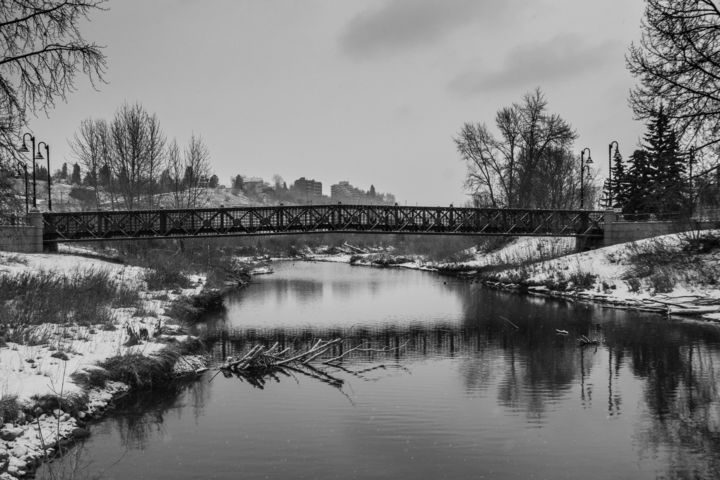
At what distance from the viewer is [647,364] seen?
16.8 metres

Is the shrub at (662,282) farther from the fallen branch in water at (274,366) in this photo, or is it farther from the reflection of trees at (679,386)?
the fallen branch in water at (274,366)

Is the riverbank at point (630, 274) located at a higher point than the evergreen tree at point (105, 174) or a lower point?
lower

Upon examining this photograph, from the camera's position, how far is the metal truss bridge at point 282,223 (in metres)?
38.1

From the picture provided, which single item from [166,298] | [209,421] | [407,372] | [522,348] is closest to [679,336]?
[522,348]

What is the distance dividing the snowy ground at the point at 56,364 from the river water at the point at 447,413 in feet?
1.93

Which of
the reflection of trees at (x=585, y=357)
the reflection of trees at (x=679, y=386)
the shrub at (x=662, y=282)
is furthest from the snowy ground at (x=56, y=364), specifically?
the shrub at (x=662, y=282)

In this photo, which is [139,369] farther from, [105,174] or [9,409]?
[105,174]

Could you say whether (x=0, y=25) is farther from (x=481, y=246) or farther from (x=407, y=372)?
(x=481, y=246)

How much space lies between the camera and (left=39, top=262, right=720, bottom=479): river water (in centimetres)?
979

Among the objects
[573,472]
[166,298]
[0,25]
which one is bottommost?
[573,472]

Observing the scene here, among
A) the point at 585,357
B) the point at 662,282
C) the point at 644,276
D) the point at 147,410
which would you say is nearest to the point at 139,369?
the point at 147,410

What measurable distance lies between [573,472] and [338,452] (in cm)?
405

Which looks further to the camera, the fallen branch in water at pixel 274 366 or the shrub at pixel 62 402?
the fallen branch in water at pixel 274 366

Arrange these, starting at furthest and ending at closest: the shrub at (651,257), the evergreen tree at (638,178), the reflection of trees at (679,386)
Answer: the evergreen tree at (638,178), the shrub at (651,257), the reflection of trees at (679,386)
